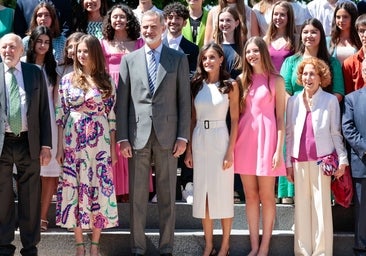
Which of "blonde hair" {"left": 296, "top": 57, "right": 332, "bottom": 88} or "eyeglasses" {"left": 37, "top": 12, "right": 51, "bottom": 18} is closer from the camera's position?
"blonde hair" {"left": 296, "top": 57, "right": 332, "bottom": 88}

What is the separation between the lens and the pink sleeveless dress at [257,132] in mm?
7438

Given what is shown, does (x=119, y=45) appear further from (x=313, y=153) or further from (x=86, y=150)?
(x=313, y=153)

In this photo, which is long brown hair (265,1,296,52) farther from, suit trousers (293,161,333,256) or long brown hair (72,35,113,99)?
long brown hair (72,35,113,99)

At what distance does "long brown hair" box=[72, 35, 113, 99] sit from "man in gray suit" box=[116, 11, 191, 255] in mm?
155

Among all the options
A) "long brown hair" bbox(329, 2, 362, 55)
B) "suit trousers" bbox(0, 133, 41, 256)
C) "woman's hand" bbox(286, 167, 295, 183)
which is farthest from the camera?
"long brown hair" bbox(329, 2, 362, 55)

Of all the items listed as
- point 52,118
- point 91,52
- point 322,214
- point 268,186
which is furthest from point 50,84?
point 322,214

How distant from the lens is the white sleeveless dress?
24.1 feet

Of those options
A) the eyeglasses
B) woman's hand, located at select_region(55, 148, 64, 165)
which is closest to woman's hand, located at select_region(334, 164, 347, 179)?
woman's hand, located at select_region(55, 148, 64, 165)

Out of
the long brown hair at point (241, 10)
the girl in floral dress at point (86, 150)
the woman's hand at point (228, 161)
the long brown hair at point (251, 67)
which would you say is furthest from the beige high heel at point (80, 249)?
the long brown hair at point (241, 10)

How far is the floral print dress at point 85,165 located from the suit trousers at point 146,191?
21 cm

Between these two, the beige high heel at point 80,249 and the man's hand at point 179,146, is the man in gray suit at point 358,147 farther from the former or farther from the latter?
the beige high heel at point 80,249

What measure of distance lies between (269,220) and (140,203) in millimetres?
1240

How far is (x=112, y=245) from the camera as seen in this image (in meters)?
7.63

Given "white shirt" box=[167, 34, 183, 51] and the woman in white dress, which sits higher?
"white shirt" box=[167, 34, 183, 51]
